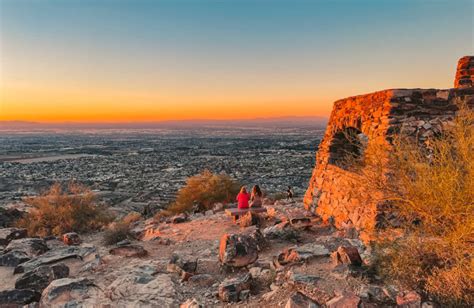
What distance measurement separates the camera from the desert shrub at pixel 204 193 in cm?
1450

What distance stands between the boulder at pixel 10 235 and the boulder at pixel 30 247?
1146mm

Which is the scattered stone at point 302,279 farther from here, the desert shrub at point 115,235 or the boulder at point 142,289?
the desert shrub at point 115,235

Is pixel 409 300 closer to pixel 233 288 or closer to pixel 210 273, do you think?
pixel 233 288

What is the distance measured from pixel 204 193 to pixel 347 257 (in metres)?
10.2

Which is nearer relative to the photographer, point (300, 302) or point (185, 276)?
point (300, 302)

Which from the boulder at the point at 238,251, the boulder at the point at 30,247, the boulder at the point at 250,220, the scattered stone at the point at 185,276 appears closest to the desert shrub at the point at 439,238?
the boulder at the point at 238,251

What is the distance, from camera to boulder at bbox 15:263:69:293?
5773mm

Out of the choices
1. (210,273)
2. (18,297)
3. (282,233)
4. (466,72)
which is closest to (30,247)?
(18,297)

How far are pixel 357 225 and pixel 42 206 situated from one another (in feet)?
33.4

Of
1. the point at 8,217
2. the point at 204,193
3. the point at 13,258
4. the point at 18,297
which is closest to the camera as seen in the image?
the point at 18,297

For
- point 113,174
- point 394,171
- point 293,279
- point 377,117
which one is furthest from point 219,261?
point 113,174

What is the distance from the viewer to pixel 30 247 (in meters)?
7.92

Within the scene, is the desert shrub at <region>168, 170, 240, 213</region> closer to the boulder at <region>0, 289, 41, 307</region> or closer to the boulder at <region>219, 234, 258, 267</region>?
the boulder at <region>219, 234, 258, 267</region>

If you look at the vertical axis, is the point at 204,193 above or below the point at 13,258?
below
